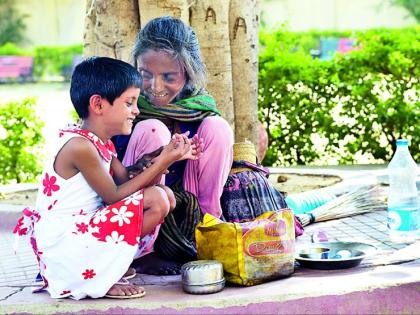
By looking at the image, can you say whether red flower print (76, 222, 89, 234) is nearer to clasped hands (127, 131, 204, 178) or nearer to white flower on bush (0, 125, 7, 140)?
clasped hands (127, 131, 204, 178)

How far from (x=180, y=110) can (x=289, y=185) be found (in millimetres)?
2493

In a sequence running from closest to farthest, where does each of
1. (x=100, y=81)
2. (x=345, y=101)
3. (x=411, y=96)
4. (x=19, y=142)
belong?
(x=100, y=81) < (x=19, y=142) < (x=345, y=101) < (x=411, y=96)

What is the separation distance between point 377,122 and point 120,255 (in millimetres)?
4949

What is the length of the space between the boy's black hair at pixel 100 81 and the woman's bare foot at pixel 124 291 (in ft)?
2.50

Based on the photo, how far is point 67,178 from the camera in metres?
3.45

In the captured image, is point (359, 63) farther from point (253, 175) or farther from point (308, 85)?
point (253, 175)

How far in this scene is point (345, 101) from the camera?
7879 millimetres

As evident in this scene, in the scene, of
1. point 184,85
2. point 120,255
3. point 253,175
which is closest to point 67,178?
point 120,255

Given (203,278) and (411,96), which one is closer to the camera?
(203,278)

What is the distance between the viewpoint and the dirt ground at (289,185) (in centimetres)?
619

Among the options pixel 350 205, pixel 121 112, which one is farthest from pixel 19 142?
pixel 121 112

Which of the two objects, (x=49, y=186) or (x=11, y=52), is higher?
(x=49, y=186)

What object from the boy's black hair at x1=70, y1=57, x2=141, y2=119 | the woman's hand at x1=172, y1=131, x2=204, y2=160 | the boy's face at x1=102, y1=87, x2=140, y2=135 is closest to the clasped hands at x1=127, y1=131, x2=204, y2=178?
the woman's hand at x1=172, y1=131, x2=204, y2=160

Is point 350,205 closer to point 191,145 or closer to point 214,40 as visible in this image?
point 214,40
